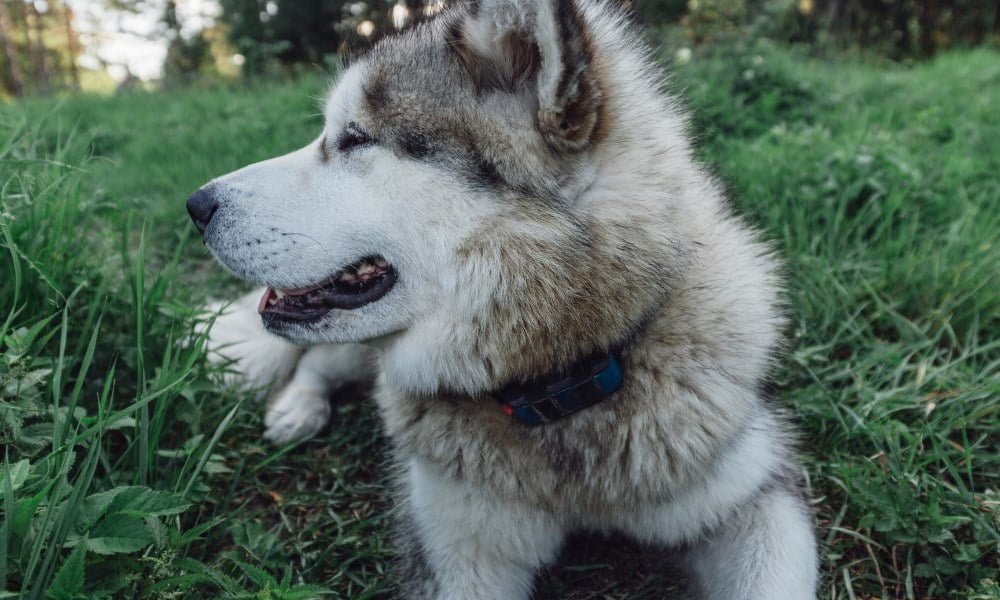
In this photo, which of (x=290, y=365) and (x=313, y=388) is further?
(x=290, y=365)

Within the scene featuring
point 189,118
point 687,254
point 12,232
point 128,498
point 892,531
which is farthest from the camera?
point 189,118

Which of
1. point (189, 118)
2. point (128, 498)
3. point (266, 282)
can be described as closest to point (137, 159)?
point (189, 118)

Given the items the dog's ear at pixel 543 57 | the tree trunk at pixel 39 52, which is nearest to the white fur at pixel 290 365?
the dog's ear at pixel 543 57

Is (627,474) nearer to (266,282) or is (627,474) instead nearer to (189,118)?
(266,282)

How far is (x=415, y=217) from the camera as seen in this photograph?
1.56m

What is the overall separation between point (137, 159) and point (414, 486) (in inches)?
161

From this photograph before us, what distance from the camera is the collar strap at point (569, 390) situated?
61.4 inches

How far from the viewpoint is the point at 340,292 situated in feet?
5.60

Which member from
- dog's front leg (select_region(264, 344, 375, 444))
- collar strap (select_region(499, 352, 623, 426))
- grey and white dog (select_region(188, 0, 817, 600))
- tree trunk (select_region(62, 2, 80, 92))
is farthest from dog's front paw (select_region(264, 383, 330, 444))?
tree trunk (select_region(62, 2, 80, 92))

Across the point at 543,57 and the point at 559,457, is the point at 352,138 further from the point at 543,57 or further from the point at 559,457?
the point at 559,457

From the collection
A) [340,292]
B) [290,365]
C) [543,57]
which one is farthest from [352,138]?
[290,365]

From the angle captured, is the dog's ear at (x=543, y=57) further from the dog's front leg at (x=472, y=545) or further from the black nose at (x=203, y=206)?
the dog's front leg at (x=472, y=545)

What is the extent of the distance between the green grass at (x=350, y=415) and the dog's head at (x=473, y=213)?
1.52ft

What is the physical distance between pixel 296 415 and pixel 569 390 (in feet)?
4.15
